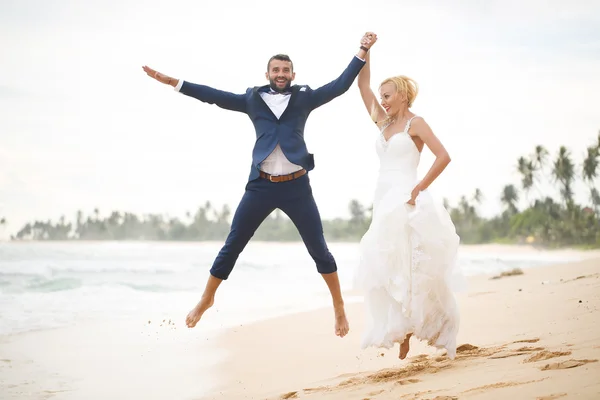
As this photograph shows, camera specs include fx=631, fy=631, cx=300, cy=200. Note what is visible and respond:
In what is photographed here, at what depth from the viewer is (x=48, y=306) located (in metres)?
11.0

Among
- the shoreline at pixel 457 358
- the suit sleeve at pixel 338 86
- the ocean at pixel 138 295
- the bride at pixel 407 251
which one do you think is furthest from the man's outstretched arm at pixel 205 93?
the ocean at pixel 138 295

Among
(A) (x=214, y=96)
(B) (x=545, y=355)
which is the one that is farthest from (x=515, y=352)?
(A) (x=214, y=96)

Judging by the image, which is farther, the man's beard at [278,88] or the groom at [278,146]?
the man's beard at [278,88]

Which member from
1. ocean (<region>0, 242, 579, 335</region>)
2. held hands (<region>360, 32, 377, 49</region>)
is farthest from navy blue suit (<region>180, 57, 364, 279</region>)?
→ ocean (<region>0, 242, 579, 335</region>)

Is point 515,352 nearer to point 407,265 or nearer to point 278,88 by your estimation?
point 407,265

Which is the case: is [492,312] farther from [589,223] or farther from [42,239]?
[42,239]

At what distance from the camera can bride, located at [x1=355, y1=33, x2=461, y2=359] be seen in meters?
4.45

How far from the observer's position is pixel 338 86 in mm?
4785

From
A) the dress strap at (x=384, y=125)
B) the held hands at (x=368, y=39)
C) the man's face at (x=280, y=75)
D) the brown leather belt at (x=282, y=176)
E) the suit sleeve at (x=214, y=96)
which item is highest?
the held hands at (x=368, y=39)

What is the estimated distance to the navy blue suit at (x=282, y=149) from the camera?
472 cm

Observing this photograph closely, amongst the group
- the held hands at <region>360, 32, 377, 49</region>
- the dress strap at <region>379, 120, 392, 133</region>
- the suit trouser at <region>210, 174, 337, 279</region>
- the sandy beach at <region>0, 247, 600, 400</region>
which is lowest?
the sandy beach at <region>0, 247, 600, 400</region>

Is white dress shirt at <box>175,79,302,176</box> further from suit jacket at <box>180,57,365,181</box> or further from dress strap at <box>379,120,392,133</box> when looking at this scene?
dress strap at <box>379,120,392,133</box>

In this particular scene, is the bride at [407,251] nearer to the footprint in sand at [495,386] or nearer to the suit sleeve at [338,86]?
the suit sleeve at [338,86]

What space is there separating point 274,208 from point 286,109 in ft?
2.48
